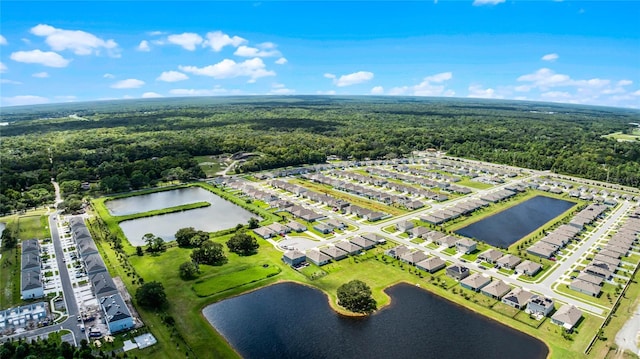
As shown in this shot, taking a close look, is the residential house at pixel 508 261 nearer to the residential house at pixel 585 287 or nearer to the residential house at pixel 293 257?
the residential house at pixel 585 287

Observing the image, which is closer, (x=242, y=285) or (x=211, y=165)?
(x=242, y=285)

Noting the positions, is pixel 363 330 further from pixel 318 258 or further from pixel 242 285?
pixel 242 285

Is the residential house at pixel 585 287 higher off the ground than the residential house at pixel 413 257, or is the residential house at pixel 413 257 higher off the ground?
the residential house at pixel 413 257

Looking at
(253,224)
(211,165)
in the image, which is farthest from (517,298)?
(211,165)

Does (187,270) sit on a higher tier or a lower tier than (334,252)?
lower

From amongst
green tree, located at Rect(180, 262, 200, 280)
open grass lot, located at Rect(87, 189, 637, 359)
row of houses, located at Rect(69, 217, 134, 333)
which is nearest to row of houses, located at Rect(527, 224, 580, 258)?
open grass lot, located at Rect(87, 189, 637, 359)

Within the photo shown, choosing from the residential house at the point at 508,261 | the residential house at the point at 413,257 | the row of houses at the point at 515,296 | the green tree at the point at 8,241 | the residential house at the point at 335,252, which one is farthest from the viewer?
the green tree at the point at 8,241

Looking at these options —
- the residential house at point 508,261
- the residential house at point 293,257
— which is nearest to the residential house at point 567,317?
the residential house at point 508,261
